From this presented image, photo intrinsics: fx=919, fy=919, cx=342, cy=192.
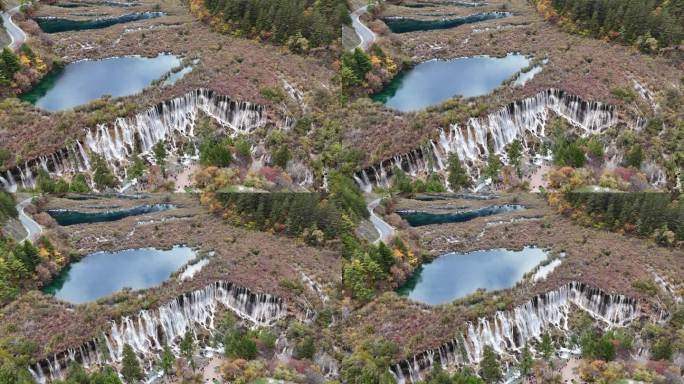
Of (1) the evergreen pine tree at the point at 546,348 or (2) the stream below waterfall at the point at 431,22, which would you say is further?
(2) the stream below waterfall at the point at 431,22

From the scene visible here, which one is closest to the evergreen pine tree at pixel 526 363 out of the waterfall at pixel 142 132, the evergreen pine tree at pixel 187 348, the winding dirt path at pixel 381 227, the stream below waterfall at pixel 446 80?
the winding dirt path at pixel 381 227

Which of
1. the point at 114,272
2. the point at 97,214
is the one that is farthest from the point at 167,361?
the point at 97,214

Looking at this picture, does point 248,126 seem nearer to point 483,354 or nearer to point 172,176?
point 172,176

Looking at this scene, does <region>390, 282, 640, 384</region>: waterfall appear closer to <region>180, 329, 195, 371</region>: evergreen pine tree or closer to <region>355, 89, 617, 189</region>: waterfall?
<region>355, 89, 617, 189</region>: waterfall

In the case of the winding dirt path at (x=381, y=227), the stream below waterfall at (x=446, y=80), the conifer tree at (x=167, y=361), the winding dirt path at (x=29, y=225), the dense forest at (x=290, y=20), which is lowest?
the conifer tree at (x=167, y=361)

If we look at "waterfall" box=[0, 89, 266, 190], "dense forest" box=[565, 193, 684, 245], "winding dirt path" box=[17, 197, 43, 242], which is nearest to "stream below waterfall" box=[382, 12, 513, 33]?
"waterfall" box=[0, 89, 266, 190]

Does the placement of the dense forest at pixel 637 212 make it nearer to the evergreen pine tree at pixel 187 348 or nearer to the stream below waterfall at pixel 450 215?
the stream below waterfall at pixel 450 215
